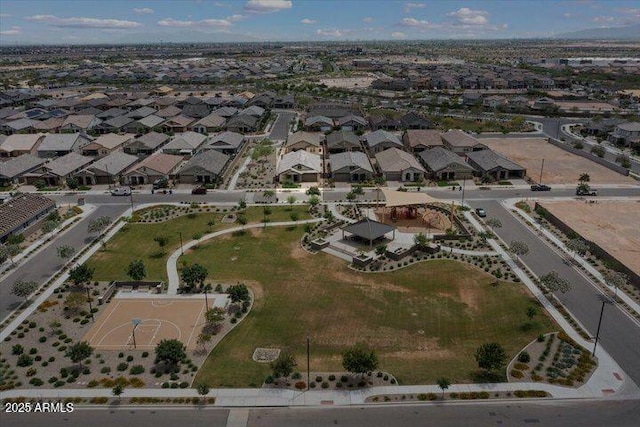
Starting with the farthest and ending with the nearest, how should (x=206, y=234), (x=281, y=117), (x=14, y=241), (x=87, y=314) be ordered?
(x=281, y=117) < (x=206, y=234) < (x=14, y=241) < (x=87, y=314)

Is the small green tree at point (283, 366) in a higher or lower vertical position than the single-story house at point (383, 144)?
lower

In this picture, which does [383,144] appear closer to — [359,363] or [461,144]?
[461,144]

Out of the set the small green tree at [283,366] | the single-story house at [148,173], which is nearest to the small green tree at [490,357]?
the small green tree at [283,366]

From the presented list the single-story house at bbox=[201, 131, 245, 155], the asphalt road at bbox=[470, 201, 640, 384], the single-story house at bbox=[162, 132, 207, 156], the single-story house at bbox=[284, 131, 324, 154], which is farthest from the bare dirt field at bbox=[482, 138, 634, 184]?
the single-story house at bbox=[162, 132, 207, 156]

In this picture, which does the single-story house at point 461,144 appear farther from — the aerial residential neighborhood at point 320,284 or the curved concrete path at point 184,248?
the curved concrete path at point 184,248

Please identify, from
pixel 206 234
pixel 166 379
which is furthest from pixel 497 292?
pixel 206 234

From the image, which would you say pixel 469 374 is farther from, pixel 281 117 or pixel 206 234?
pixel 281 117

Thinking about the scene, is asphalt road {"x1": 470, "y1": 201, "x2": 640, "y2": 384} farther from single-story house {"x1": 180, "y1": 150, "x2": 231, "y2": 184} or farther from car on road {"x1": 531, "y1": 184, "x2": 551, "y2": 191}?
Answer: single-story house {"x1": 180, "y1": 150, "x2": 231, "y2": 184}
